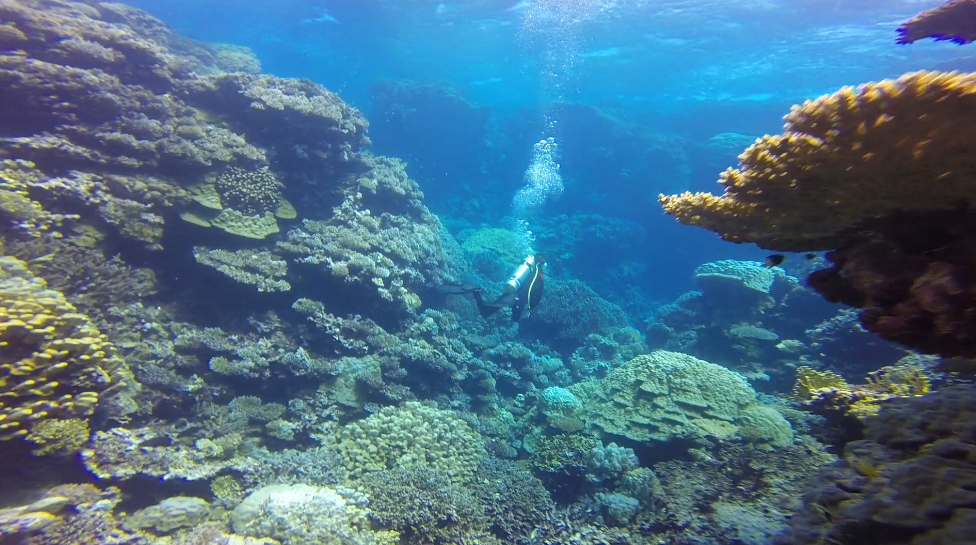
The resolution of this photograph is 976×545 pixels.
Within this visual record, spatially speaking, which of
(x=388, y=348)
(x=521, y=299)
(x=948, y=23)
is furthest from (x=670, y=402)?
(x=948, y=23)

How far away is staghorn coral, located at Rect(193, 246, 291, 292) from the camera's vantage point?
8.30 meters

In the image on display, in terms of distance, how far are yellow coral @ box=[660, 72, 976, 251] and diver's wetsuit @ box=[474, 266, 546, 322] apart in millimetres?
6176

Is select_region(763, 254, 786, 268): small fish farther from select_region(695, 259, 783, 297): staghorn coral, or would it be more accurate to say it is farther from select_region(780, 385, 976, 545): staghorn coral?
select_region(695, 259, 783, 297): staghorn coral

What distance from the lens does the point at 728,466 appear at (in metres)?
6.46

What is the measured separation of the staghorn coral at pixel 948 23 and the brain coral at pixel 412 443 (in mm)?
8066

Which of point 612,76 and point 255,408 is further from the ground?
point 612,76

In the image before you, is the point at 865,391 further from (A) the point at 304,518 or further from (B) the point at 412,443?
(A) the point at 304,518

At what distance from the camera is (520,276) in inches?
379

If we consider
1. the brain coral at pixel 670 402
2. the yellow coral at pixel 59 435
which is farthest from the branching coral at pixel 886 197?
the yellow coral at pixel 59 435

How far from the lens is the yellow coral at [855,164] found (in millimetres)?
1948

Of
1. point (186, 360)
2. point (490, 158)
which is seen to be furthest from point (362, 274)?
point (490, 158)

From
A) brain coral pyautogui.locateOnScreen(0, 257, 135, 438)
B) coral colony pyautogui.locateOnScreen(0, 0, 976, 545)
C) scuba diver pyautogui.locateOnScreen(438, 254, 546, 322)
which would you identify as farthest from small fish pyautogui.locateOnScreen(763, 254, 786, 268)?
brain coral pyautogui.locateOnScreen(0, 257, 135, 438)

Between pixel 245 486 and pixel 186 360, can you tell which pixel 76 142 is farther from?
pixel 245 486

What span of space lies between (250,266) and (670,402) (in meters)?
9.03
